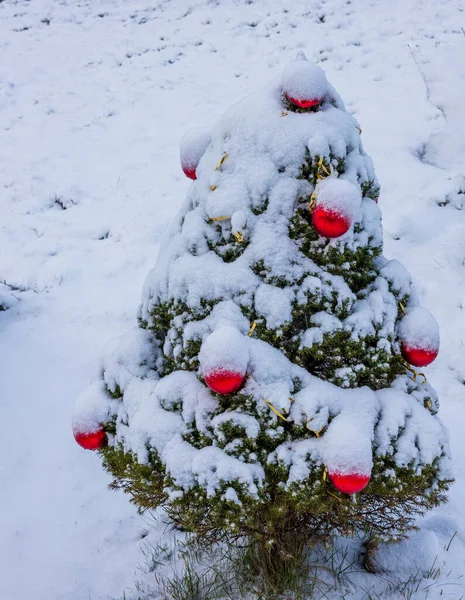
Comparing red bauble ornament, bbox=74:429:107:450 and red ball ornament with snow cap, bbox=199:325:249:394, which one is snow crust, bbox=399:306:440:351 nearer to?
red ball ornament with snow cap, bbox=199:325:249:394

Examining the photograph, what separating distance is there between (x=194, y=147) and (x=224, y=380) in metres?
1.05

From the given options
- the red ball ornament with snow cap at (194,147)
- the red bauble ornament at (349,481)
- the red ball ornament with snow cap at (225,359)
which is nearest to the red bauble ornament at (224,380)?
the red ball ornament with snow cap at (225,359)

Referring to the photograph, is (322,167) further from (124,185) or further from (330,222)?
(124,185)

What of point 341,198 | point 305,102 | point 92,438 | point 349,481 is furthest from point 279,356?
point 305,102

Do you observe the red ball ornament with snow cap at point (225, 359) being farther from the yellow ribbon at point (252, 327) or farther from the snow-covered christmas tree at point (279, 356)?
the yellow ribbon at point (252, 327)

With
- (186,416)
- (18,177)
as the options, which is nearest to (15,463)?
(186,416)

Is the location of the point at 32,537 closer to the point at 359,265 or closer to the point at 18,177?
the point at 359,265

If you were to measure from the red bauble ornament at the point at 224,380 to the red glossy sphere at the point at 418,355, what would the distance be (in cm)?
A: 64

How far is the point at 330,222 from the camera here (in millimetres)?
1570

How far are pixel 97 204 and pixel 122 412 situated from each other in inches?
177

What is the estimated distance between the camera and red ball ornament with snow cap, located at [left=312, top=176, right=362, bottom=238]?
154cm

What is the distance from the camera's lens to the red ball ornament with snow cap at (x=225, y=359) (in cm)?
150

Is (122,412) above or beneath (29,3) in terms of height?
beneath

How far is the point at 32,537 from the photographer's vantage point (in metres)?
2.67
